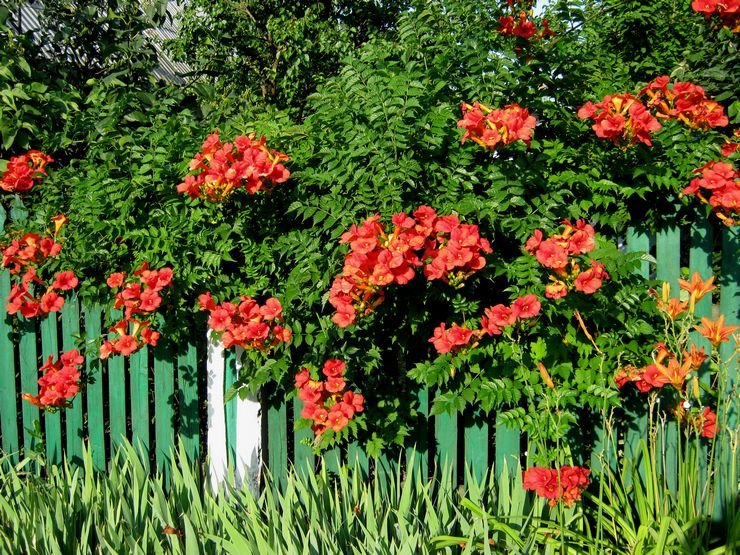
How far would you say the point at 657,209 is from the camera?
9.06ft

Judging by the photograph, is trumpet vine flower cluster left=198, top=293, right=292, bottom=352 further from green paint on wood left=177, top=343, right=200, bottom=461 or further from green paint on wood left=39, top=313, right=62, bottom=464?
green paint on wood left=39, top=313, right=62, bottom=464

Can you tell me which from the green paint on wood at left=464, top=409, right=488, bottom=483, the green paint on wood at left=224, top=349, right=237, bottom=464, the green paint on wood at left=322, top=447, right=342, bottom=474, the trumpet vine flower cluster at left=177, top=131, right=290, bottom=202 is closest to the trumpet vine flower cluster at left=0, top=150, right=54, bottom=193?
the trumpet vine flower cluster at left=177, top=131, right=290, bottom=202

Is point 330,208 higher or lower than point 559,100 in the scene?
lower

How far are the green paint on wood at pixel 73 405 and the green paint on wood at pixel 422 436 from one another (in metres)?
1.75

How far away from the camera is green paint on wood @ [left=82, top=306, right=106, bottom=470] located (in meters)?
3.51

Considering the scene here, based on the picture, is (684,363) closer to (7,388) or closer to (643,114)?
(643,114)

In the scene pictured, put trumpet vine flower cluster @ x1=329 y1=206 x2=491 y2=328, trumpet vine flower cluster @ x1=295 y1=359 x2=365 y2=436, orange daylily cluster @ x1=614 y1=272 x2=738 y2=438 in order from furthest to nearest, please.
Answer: trumpet vine flower cluster @ x1=295 y1=359 x2=365 y2=436 → trumpet vine flower cluster @ x1=329 y1=206 x2=491 y2=328 → orange daylily cluster @ x1=614 y1=272 x2=738 y2=438

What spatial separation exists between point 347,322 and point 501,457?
91 centimetres

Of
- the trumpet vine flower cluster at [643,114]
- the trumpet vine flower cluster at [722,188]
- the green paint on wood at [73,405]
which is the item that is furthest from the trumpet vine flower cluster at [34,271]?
the trumpet vine flower cluster at [722,188]

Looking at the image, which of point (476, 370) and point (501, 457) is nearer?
point (476, 370)

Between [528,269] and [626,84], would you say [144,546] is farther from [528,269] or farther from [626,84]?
[626,84]

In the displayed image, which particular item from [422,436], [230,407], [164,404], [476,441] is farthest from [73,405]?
[476,441]

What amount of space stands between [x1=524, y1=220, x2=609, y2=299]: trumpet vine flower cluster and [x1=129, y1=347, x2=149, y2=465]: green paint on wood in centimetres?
200

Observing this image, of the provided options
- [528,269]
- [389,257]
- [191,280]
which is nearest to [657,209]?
[528,269]
